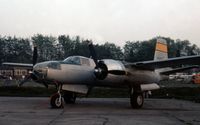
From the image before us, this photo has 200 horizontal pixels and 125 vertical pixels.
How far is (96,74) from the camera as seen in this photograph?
70.2 ft

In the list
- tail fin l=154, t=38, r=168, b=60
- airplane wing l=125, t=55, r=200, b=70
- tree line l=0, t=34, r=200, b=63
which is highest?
tree line l=0, t=34, r=200, b=63

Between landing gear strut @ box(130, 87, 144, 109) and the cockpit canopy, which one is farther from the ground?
the cockpit canopy

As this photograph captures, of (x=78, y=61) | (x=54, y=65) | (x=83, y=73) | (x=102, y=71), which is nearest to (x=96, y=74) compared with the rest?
(x=102, y=71)

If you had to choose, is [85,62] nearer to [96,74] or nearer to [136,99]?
[96,74]

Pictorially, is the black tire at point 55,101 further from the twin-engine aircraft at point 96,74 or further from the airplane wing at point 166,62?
the airplane wing at point 166,62

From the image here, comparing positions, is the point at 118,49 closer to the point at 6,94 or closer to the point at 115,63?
the point at 6,94

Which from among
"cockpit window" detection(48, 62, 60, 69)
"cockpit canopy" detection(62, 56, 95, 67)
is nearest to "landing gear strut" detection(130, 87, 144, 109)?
"cockpit canopy" detection(62, 56, 95, 67)

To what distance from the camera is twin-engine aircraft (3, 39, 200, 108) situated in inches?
806

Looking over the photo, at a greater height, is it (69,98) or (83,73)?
(83,73)

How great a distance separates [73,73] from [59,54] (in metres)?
144

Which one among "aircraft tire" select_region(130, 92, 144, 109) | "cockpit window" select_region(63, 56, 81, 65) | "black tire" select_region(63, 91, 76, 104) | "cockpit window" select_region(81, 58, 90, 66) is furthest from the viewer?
"black tire" select_region(63, 91, 76, 104)

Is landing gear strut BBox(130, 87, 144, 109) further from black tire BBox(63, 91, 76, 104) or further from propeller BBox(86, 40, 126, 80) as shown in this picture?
black tire BBox(63, 91, 76, 104)

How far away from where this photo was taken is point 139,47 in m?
180

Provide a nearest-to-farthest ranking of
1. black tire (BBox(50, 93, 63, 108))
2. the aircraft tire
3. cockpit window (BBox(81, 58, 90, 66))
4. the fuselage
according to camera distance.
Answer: black tire (BBox(50, 93, 63, 108)) < the fuselage < the aircraft tire < cockpit window (BBox(81, 58, 90, 66))
